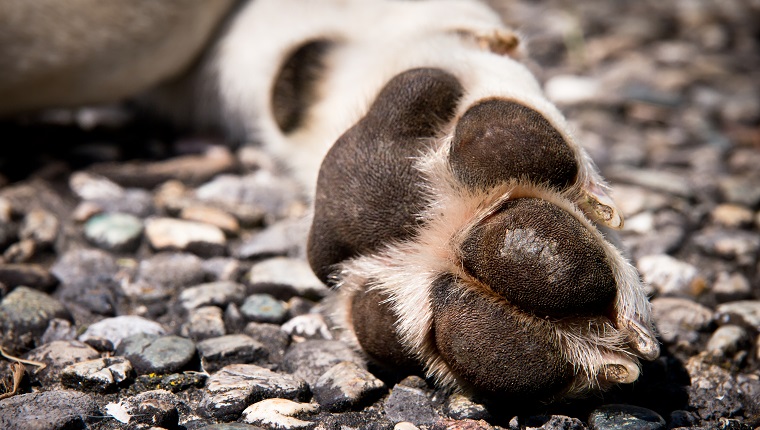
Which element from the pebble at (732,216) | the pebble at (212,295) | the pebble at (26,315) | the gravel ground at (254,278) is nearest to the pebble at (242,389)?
the gravel ground at (254,278)

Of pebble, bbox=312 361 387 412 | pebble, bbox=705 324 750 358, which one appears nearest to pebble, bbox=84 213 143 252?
pebble, bbox=312 361 387 412

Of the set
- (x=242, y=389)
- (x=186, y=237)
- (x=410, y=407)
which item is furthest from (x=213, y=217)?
(x=410, y=407)

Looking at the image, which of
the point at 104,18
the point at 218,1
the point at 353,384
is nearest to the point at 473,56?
the point at 353,384

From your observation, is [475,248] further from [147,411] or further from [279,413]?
[147,411]

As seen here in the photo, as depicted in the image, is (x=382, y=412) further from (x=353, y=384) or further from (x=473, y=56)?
(x=473, y=56)

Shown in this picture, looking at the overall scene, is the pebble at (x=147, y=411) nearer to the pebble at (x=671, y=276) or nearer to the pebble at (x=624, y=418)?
the pebble at (x=624, y=418)

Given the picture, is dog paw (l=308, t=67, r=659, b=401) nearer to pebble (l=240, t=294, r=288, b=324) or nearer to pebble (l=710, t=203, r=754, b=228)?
pebble (l=240, t=294, r=288, b=324)

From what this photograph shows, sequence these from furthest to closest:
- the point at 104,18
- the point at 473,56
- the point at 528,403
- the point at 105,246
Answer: the point at 104,18 < the point at 105,246 < the point at 473,56 < the point at 528,403
